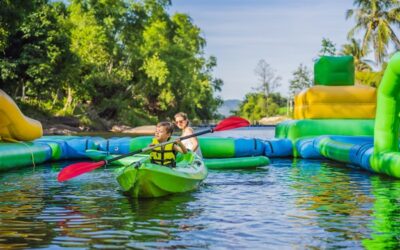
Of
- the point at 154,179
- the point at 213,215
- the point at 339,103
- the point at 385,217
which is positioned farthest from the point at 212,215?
the point at 339,103

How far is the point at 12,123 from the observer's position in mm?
12859

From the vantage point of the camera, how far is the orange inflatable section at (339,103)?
16.8 m

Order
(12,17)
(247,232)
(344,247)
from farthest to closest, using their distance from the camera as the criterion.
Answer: (12,17), (247,232), (344,247)

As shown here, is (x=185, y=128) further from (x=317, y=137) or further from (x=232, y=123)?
(x=317, y=137)

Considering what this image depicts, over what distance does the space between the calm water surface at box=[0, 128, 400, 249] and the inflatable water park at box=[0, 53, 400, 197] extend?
1.07 feet

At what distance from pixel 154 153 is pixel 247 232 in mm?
2924

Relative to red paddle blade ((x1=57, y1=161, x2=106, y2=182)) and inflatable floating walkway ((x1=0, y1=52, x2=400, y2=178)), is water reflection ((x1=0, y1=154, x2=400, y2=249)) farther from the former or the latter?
inflatable floating walkway ((x1=0, y1=52, x2=400, y2=178))

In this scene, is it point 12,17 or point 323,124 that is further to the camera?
point 12,17

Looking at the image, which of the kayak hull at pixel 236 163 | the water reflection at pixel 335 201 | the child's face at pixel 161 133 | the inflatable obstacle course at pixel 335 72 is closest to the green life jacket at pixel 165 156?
the child's face at pixel 161 133

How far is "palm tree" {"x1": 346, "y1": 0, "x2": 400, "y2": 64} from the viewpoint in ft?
125

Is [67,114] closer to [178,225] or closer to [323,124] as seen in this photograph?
[323,124]

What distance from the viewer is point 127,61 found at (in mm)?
46562

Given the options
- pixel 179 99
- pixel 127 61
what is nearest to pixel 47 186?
pixel 127 61

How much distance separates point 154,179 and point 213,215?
3.96 ft
